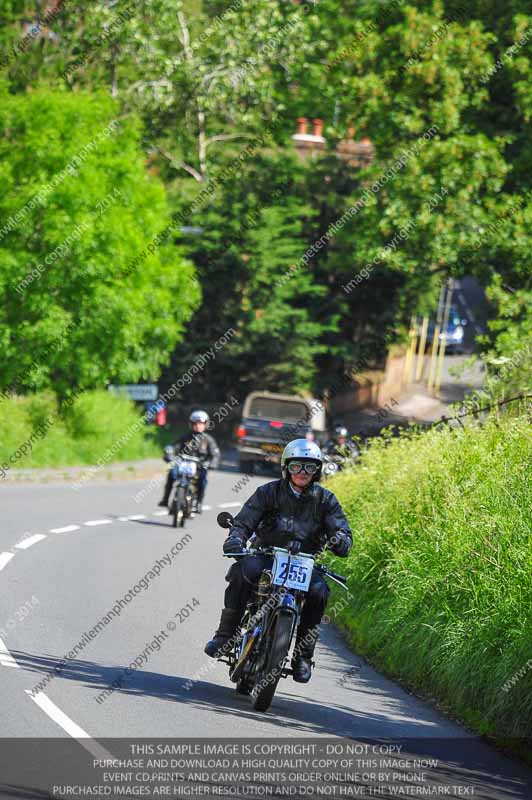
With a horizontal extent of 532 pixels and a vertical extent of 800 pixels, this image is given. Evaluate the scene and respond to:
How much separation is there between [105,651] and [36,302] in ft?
71.3

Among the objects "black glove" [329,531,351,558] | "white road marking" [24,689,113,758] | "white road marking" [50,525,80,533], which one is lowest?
"white road marking" [50,525,80,533]

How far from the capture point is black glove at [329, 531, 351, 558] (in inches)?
376

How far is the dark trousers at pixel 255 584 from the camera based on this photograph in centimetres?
963

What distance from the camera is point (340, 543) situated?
9562 millimetres

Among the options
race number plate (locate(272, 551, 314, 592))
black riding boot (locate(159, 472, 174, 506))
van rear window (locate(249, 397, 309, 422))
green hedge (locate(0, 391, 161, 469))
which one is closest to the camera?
race number plate (locate(272, 551, 314, 592))

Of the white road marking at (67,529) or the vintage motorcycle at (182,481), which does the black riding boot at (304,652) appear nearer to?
the white road marking at (67,529)

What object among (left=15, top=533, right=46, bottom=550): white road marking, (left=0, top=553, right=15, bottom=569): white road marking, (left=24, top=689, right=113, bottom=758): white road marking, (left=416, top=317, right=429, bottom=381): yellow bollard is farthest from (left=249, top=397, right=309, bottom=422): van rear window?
(left=24, top=689, right=113, bottom=758): white road marking

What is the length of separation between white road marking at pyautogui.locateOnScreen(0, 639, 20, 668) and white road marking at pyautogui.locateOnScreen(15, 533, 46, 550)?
23.2 feet

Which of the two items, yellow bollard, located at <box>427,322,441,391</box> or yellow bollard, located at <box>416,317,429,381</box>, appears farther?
yellow bollard, located at <box>416,317,429,381</box>

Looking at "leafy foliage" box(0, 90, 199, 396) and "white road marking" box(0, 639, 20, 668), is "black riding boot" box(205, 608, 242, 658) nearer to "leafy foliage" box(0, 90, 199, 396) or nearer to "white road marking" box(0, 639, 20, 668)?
"white road marking" box(0, 639, 20, 668)

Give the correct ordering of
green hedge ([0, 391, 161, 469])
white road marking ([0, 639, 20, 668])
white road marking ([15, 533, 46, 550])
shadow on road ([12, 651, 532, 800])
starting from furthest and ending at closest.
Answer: green hedge ([0, 391, 161, 469]) → white road marking ([15, 533, 46, 550]) → white road marking ([0, 639, 20, 668]) → shadow on road ([12, 651, 532, 800])

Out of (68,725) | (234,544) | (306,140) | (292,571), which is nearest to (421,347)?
(306,140)

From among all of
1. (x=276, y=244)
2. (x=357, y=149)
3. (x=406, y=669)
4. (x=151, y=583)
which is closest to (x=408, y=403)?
(x=357, y=149)

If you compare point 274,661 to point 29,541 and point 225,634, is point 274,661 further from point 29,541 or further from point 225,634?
point 29,541
